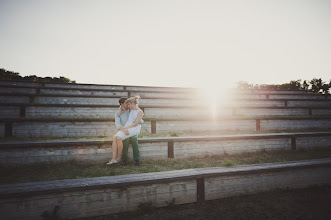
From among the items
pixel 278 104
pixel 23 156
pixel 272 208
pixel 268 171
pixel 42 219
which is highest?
pixel 278 104

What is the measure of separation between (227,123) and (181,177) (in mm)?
5345

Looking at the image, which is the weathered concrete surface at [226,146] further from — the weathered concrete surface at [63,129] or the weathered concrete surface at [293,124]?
the weathered concrete surface at [63,129]

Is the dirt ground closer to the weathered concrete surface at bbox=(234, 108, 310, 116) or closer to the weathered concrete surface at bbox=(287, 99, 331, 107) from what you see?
the weathered concrete surface at bbox=(234, 108, 310, 116)

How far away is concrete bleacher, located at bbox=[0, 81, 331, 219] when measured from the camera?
8.89 ft

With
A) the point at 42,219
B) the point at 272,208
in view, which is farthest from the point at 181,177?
the point at 42,219

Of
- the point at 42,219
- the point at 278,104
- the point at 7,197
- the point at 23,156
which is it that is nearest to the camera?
the point at 7,197

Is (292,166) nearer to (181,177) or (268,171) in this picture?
(268,171)

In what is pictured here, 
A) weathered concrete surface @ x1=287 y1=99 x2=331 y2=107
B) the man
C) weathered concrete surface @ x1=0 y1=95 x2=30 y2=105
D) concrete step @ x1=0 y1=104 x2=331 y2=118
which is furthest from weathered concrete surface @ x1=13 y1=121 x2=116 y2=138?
weathered concrete surface @ x1=287 y1=99 x2=331 y2=107

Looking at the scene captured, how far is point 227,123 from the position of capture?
25.6 feet

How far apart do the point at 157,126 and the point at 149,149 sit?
2231 millimetres

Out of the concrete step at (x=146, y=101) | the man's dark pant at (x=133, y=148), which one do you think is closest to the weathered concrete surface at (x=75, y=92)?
the concrete step at (x=146, y=101)

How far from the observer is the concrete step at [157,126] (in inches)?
225

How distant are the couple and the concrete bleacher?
321mm

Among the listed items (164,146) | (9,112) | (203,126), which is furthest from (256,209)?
(9,112)
